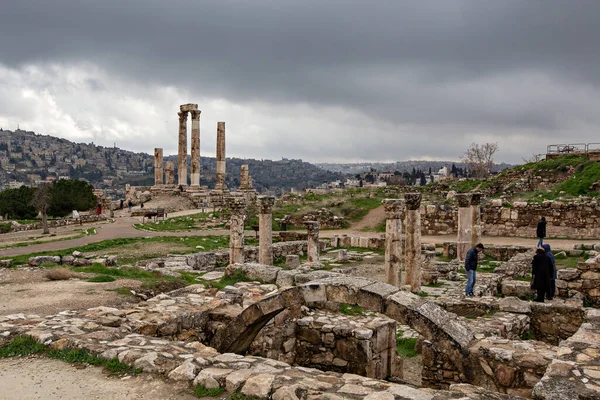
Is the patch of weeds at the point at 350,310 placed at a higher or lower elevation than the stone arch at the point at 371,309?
lower

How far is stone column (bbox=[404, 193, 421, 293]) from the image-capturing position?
14570 mm

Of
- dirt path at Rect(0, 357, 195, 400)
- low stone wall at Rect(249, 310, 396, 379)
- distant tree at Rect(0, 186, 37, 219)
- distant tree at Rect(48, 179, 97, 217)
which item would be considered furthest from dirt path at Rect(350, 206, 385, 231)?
distant tree at Rect(0, 186, 37, 219)

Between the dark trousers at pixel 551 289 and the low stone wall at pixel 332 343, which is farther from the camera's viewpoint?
the dark trousers at pixel 551 289

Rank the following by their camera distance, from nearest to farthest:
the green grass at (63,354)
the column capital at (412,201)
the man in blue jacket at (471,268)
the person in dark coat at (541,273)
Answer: the green grass at (63,354) → the person in dark coat at (541,273) → the man in blue jacket at (471,268) → the column capital at (412,201)

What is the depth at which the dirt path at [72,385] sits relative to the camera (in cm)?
487

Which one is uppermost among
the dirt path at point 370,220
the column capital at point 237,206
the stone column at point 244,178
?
the stone column at point 244,178

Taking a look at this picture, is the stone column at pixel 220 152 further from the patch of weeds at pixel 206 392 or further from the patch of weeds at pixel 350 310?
the patch of weeds at pixel 206 392

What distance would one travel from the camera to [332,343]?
8547mm

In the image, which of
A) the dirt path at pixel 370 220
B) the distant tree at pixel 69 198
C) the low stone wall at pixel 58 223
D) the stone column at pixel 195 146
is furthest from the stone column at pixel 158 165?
the dirt path at pixel 370 220

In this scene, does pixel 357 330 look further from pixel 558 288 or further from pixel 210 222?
pixel 210 222

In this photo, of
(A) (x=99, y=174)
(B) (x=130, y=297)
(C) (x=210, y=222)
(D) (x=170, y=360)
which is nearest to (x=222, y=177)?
(C) (x=210, y=222)

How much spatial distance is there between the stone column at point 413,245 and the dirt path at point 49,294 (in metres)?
8.53

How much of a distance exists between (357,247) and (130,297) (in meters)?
16.3

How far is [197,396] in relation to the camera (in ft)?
16.0
